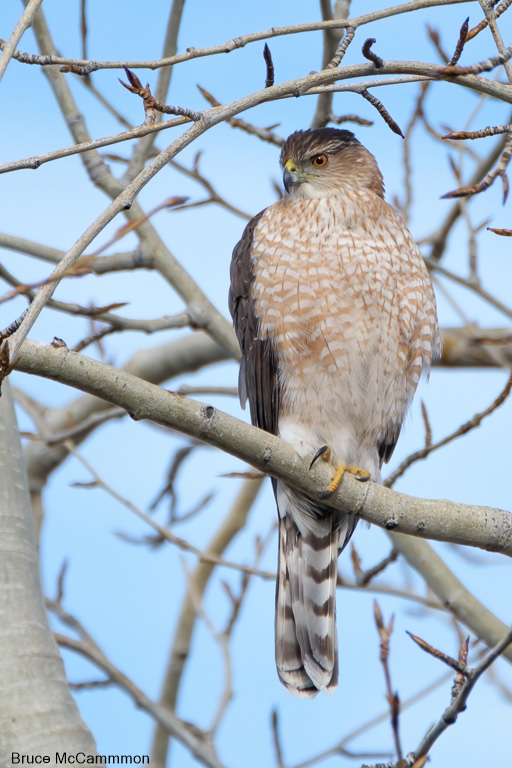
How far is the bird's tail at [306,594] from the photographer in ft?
12.6

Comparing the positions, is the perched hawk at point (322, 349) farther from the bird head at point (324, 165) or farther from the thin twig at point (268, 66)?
the thin twig at point (268, 66)

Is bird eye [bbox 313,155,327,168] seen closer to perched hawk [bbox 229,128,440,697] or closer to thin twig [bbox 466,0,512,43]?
perched hawk [bbox 229,128,440,697]

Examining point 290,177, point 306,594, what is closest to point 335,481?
point 306,594

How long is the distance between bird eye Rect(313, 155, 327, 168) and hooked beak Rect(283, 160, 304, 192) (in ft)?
0.35

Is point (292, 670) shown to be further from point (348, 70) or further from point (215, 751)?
point (348, 70)

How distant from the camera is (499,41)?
88.7 inches

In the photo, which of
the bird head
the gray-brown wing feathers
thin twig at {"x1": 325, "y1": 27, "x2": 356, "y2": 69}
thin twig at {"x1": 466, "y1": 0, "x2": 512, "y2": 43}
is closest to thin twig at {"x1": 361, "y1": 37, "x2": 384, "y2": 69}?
thin twig at {"x1": 325, "y1": 27, "x2": 356, "y2": 69}

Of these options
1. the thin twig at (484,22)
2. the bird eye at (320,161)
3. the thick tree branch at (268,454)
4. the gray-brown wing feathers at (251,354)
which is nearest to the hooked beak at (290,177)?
the bird eye at (320,161)

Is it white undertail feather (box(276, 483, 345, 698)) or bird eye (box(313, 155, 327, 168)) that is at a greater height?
bird eye (box(313, 155, 327, 168))

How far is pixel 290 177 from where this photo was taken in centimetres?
427

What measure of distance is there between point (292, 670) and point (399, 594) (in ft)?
2.23

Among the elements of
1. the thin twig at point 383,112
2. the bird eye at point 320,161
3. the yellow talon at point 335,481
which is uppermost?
the bird eye at point 320,161

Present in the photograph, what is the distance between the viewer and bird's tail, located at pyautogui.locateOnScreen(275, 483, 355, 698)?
385 cm

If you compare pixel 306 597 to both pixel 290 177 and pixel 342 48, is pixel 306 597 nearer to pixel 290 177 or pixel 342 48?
pixel 290 177
